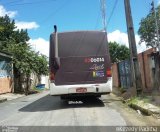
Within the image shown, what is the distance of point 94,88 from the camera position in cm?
1451

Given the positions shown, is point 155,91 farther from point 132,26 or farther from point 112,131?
point 112,131

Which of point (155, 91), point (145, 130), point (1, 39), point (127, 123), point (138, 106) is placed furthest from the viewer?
point (1, 39)

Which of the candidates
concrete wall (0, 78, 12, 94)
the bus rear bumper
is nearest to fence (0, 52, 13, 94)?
concrete wall (0, 78, 12, 94)

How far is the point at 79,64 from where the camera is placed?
14602mm

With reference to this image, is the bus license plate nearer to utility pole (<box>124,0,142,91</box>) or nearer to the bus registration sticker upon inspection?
the bus registration sticker

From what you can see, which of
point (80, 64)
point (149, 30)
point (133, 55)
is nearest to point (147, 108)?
point (80, 64)

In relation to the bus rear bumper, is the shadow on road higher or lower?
lower

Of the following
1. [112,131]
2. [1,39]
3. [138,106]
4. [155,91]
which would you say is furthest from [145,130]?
[1,39]

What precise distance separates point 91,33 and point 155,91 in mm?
4732

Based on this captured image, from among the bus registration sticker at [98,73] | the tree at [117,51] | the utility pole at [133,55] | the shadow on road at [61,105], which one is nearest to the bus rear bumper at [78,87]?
the bus registration sticker at [98,73]

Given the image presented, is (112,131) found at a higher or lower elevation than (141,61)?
lower

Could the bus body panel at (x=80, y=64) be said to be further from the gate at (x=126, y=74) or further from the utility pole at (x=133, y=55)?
the gate at (x=126, y=74)

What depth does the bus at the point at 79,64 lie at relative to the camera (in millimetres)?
14477

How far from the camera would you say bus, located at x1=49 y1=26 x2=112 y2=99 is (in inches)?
570
